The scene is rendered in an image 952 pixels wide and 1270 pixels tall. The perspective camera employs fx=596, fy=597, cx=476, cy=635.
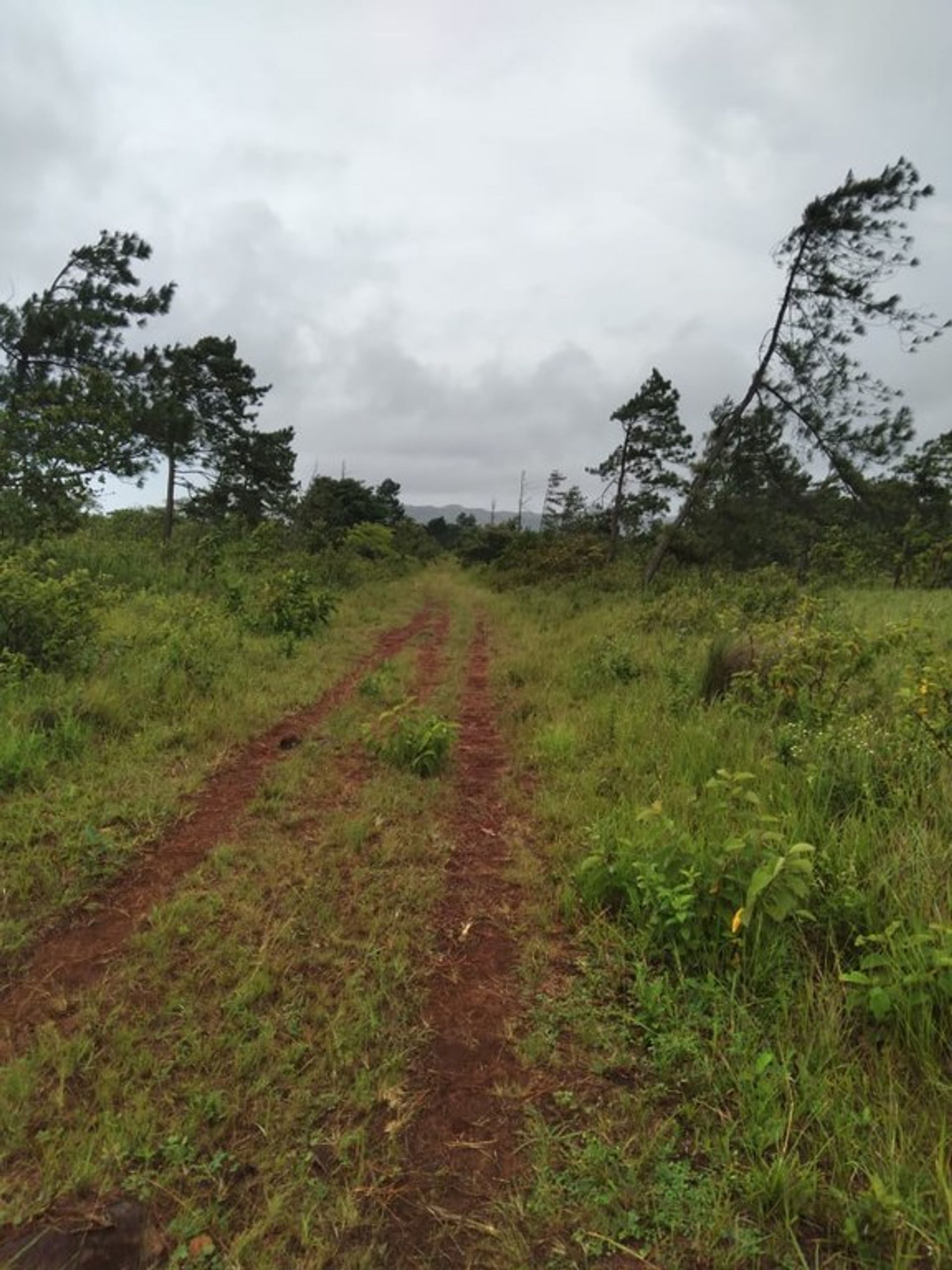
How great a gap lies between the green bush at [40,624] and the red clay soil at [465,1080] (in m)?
5.11

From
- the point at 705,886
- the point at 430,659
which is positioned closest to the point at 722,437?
the point at 430,659

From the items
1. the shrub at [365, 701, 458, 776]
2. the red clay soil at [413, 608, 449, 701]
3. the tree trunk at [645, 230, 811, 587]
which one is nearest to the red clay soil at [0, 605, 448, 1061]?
the shrub at [365, 701, 458, 776]

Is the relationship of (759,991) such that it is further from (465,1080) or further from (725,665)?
(725,665)

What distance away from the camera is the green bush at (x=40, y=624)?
637 cm

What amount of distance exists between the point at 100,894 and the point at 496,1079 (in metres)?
2.40

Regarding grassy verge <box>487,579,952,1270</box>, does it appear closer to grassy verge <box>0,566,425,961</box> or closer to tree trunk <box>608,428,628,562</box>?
grassy verge <box>0,566,425,961</box>

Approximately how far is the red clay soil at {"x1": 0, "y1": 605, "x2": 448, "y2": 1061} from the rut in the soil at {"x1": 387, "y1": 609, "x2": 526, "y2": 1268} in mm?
1572

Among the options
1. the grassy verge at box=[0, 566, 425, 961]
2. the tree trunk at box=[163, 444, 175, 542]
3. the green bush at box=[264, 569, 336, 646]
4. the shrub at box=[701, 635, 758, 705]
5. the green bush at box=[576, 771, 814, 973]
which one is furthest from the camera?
the tree trunk at box=[163, 444, 175, 542]

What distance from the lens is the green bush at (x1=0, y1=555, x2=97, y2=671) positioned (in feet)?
20.9

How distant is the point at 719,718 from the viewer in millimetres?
5371

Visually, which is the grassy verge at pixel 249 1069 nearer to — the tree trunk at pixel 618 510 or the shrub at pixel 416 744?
the shrub at pixel 416 744

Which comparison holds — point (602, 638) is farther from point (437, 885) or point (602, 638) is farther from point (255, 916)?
point (255, 916)

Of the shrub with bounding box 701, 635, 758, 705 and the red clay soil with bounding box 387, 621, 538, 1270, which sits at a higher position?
the shrub with bounding box 701, 635, 758, 705

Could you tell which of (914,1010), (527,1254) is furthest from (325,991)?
(914,1010)
